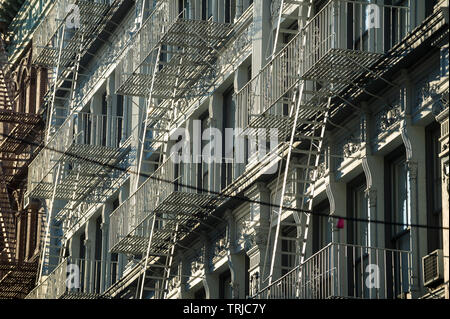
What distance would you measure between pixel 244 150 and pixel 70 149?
965 centimetres

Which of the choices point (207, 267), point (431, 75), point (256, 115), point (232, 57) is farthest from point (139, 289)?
point (431, 75)

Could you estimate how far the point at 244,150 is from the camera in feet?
120

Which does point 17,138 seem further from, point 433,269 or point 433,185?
point 433,269

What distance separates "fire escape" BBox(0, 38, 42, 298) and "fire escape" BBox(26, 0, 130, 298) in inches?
54.4

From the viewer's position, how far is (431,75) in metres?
28.5

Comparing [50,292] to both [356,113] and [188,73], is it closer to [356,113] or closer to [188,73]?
[188,73]

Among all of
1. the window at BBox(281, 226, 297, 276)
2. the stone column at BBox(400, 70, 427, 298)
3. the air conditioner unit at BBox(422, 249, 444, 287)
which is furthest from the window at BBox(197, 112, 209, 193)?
the air conditioner unit at BBox(422, 249, 444, 287)

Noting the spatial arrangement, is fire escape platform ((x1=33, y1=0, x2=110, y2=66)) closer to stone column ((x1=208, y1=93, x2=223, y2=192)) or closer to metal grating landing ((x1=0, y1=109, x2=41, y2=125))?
metal grating landing ((x1=0, y1=109, x2=41, y2=125))

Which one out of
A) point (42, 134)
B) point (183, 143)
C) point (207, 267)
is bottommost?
point (207, 267)

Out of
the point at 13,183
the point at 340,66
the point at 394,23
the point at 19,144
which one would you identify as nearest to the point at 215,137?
the point at 340,66

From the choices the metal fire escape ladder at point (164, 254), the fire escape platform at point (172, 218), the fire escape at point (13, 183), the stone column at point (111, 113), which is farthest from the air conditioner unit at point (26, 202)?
the fire escape platform at point (172, 218)

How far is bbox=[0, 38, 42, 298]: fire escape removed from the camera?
51.2 metres

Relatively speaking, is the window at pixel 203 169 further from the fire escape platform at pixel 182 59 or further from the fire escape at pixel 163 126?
the fire escape platform at pixel 182 59

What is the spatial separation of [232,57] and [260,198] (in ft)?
13.6
